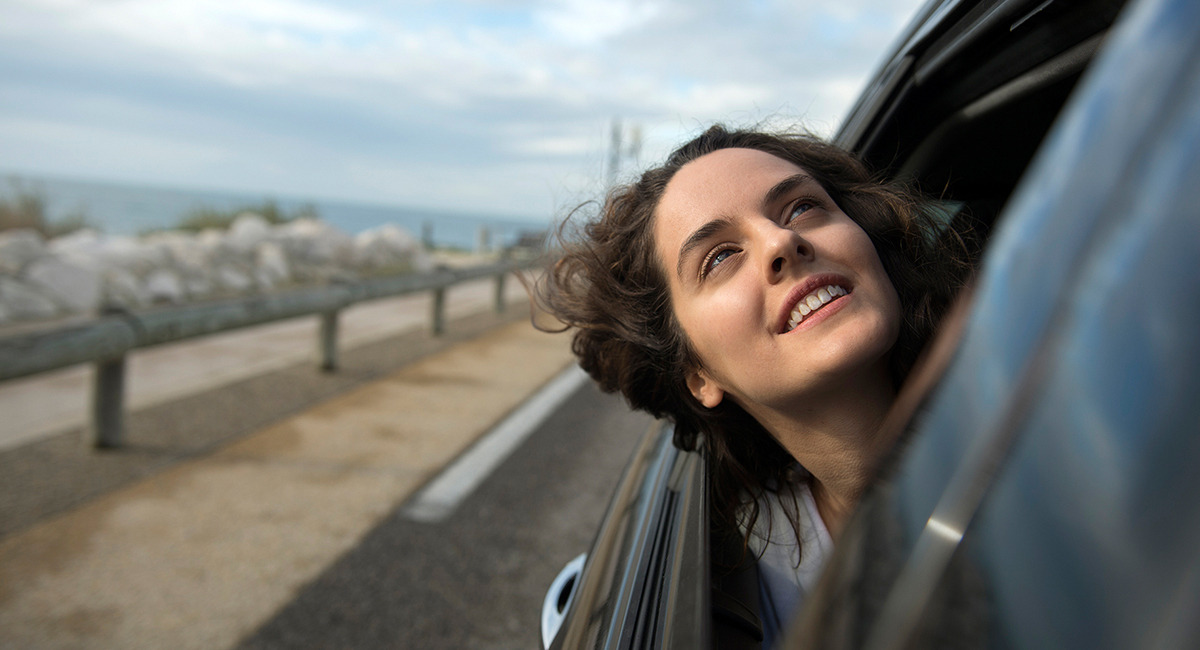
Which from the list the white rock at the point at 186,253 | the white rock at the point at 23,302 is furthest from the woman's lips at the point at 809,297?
the white rock at the point at 186,253

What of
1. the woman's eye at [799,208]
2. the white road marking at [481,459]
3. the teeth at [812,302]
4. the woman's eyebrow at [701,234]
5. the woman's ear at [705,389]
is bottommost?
the white road marking at [481,459]

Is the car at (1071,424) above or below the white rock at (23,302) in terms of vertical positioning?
above

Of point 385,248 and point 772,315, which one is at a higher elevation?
point 772,315

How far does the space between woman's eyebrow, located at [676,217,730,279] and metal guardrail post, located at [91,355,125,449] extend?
12.8ft

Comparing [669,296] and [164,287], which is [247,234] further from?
[669,296]

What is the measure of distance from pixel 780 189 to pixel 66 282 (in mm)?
10423

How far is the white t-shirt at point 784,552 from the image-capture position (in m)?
1.42

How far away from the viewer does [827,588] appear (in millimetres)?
466

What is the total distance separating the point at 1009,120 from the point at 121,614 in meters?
3.33

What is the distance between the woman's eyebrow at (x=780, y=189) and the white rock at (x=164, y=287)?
37.1 ft

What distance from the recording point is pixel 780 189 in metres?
1.78

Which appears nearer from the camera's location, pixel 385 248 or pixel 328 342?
pixel 328 342

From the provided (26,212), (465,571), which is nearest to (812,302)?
(465,571)

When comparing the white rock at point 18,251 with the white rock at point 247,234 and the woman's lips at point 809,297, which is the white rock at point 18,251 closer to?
the white rock at point 247,234
